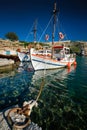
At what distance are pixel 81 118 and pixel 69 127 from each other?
1.79m

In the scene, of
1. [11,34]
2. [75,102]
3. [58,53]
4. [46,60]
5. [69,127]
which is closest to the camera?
[69,127]

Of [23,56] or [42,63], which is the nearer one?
[42,63]

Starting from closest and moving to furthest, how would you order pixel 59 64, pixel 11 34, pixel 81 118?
1. pixel 81 118
2. pixel 59 64
3. pixel 11 34

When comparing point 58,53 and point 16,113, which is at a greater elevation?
point 58,53

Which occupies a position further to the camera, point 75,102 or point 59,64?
point 59,64

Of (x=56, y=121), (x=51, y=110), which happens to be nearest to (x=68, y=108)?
(x=51, y=110)

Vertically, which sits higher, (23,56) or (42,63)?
(23,56)

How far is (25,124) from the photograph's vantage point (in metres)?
8.49

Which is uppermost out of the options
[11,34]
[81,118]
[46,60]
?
[11,34]

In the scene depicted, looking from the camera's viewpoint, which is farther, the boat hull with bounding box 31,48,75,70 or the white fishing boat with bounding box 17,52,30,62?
the white fishing boat with bounding box 17,52,30,62

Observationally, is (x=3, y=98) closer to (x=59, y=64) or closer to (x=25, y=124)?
(x=25, y=124)

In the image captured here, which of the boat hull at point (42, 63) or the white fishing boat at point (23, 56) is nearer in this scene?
the boat hull at point (42, 63)

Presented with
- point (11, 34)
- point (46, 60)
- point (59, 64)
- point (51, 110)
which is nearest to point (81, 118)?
point (51, 110)

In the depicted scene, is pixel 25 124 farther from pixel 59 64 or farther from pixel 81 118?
pixel 59 64
